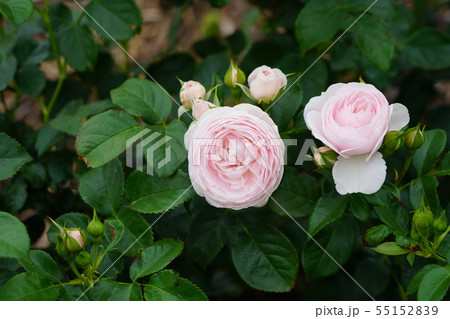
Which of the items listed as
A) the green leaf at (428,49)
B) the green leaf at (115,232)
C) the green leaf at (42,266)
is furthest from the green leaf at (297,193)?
the green leaf at (428,49)

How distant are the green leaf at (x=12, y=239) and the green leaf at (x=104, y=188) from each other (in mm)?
196

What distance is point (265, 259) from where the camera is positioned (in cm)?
100

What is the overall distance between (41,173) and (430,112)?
1098 mm

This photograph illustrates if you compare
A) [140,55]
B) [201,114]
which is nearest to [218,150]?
[201,114]

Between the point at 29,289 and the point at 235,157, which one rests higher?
the point at 235,157

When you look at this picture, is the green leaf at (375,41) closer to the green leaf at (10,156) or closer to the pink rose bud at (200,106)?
the pink rose bud at (200,106)

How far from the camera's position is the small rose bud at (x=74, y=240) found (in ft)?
2.69

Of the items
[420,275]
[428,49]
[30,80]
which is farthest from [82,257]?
[428,49]

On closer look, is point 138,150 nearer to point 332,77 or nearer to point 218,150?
point 218,150

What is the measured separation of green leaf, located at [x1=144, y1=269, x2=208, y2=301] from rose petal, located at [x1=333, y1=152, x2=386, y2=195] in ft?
0.92

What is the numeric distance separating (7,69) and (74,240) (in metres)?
0.62

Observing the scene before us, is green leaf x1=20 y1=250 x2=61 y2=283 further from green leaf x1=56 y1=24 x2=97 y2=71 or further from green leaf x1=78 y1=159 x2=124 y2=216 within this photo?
green leaf x1=56 y1=24 x2=97 y2=71

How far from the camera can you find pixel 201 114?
0.88 m

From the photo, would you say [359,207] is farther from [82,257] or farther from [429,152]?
[82,257]
